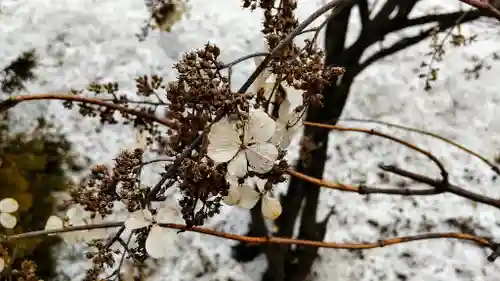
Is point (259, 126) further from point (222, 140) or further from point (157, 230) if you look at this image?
point (157, 230)

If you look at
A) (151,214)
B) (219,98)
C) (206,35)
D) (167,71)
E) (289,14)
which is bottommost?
(151,214)

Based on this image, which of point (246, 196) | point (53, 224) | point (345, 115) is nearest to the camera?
point (246, 196)

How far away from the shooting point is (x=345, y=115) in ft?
9.47

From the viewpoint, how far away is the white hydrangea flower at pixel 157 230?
579 millimetres

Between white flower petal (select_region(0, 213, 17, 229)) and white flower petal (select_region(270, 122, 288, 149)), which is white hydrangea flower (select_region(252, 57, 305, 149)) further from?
white flower petal (select_region(0, 213, 17, 229))

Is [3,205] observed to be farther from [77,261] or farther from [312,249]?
[77,261]

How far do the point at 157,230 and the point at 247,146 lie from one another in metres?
0.14

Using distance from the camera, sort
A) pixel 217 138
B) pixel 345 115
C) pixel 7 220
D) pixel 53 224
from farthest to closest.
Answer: pixel 345 115 < pixel 7 220 < pixel 53 224 < pixel 217 138

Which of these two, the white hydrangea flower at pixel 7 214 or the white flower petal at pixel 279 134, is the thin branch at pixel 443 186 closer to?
the white flower petal at pixel 279 134

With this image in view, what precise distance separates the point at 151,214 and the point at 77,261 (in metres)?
1.89

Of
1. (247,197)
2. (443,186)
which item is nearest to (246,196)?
(247,197)

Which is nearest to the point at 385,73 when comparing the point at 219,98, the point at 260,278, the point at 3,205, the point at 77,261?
the point at 260,278

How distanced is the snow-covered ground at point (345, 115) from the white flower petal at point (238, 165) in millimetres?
1598

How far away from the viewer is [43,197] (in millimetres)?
2172
